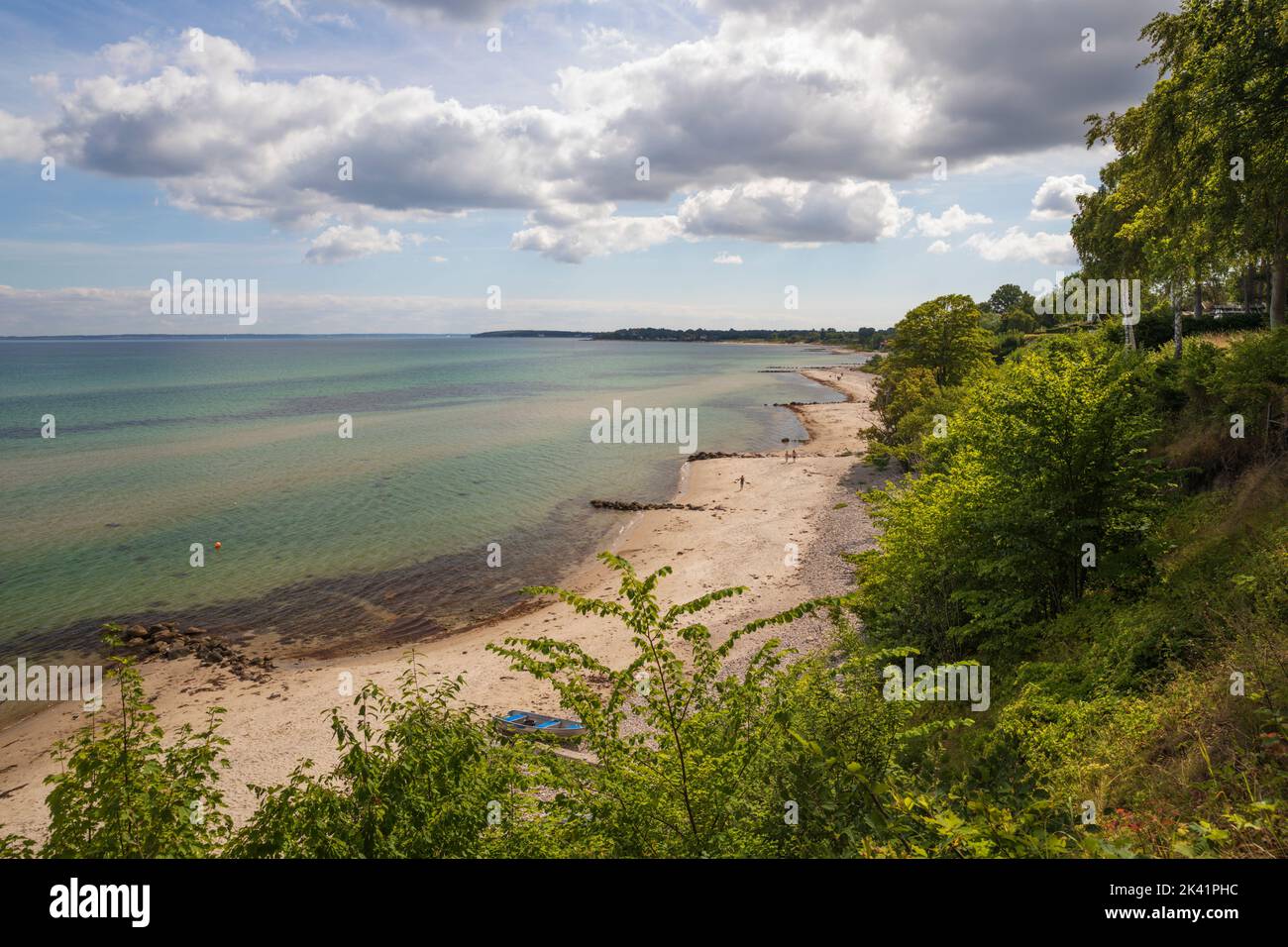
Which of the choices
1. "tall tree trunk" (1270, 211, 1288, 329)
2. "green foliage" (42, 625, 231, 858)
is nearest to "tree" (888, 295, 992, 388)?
"tall tree trunk" (1270, 211, 1288, 329)

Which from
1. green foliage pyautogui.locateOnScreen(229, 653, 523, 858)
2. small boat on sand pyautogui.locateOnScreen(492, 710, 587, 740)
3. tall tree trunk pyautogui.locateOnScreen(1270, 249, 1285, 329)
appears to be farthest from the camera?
tall tree trunk pyautogui.locateOnScreen(1270, 249, 1285, 329)

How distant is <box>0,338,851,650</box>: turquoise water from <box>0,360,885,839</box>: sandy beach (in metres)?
3.12

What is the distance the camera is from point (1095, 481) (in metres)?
15.1

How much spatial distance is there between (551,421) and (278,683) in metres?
69.1

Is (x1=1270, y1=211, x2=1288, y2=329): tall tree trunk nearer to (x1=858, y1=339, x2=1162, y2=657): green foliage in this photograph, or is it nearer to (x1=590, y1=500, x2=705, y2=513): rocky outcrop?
(x1=858, y1=339, x2=1162, y2=657): green foliage

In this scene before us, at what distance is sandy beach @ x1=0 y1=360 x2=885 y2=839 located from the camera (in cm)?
2012

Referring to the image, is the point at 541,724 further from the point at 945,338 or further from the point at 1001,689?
the point at 945,338

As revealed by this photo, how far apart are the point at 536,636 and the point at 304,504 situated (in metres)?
29.7

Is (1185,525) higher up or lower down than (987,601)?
higher up

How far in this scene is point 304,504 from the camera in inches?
1906

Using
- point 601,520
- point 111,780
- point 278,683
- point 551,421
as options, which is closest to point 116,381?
point 551,421

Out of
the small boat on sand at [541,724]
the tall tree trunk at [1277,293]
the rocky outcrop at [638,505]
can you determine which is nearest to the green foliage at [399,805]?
the small boat on sand at [541,724]

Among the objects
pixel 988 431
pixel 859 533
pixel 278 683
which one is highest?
pixel 988 431
